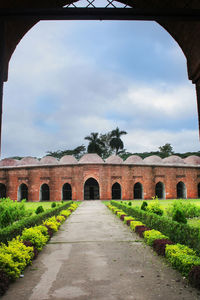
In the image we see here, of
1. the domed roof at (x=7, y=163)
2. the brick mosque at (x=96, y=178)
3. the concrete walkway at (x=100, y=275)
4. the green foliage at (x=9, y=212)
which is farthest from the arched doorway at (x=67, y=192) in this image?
the concrete walkway at (x=100, y=275)

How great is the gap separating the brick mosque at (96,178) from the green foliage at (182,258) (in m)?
22.1

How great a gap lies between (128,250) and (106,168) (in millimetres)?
21279

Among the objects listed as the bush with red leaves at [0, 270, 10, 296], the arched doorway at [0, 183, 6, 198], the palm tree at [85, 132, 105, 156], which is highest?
the palm tree at [85, 132, 105, 156]

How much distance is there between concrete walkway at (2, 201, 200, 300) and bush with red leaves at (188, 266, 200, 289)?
106 millimetres

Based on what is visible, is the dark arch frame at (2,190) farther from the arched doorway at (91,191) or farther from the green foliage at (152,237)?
the green foliage at (152,237)

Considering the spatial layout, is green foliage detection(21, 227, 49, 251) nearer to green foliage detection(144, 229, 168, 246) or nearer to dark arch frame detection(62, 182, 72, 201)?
green foliage detection(144, 229, 168, 246)

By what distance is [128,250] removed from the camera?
248 inches

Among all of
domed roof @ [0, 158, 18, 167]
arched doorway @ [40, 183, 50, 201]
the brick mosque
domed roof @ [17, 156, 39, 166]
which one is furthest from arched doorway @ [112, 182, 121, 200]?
domed roof @ [0, 158, 18, 167]

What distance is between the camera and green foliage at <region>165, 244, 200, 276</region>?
170 inches

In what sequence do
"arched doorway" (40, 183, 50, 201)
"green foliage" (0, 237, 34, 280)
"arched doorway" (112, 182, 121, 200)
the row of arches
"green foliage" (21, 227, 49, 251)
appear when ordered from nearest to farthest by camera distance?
"green foliage" (0, 237, 34, 280), "green foliage" (21, 227, 49, 251), "arched doorway" (40, 183, 50, 201), the row of arches, "arched doorway" (112, 182, 121, 200)

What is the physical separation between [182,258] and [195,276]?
2.30ft

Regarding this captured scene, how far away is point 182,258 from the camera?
455cm

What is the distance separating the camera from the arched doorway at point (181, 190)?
30250 millimetres

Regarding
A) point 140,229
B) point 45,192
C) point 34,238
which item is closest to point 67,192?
point 45,192
